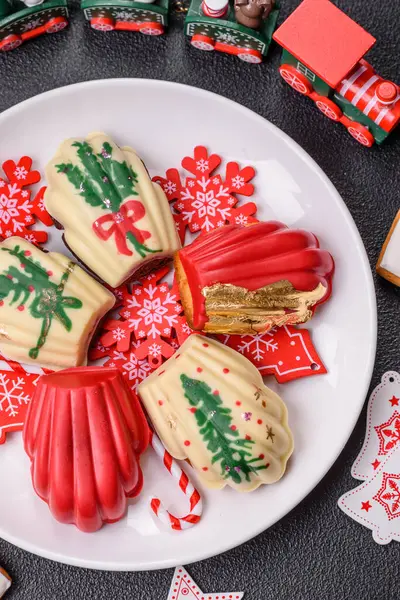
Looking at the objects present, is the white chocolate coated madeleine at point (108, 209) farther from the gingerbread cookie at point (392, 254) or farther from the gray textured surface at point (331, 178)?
the gingerbread cookie at point (392, 254)

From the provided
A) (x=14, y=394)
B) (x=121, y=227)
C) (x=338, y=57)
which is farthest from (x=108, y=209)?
(x=338, y=57)

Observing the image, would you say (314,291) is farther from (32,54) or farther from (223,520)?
(32,54)

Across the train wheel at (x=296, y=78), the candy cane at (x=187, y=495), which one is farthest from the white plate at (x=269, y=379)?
the train wheel at (x=296, y=78)

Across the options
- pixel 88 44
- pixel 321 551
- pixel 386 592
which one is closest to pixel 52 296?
pixel 88 44

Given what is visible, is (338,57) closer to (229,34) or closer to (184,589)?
(229,34)

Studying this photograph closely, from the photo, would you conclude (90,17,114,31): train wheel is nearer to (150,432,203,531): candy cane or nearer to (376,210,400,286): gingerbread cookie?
(376,210,400,286): gingerbread cookie

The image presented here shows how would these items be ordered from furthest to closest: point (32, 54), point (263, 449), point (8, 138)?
point (32, 54), point (8, 138), point (263, 449)
